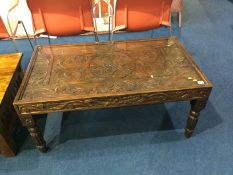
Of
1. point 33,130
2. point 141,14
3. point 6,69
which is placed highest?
point 141,14

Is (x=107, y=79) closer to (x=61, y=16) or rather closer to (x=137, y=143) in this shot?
(x=137, y=143)

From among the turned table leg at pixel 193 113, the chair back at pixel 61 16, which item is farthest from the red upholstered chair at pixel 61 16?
the turned table leg at pixel 193 113

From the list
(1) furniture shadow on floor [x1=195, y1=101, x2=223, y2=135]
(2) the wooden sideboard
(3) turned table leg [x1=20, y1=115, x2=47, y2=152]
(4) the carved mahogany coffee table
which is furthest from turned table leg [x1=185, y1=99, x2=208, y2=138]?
(2) the wooden sideboard

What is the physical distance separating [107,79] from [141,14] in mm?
967

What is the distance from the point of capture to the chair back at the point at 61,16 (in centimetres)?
201

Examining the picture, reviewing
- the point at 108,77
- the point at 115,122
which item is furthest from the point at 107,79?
the point at 115,122

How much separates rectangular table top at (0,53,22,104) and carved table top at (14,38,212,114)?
0.15 meters

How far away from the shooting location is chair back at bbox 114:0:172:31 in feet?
6.71

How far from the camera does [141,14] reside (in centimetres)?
210

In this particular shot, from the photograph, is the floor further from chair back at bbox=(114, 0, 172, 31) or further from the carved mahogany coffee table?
chair back at bbox=(114, 0, 172, 31)

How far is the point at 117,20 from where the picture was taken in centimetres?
215

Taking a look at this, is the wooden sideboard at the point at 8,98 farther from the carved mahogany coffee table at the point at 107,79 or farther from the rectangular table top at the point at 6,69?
the carved mahogany coffee table at the point at 107,79

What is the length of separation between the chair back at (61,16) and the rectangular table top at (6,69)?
1.69 ft

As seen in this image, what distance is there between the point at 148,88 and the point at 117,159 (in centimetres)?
54
